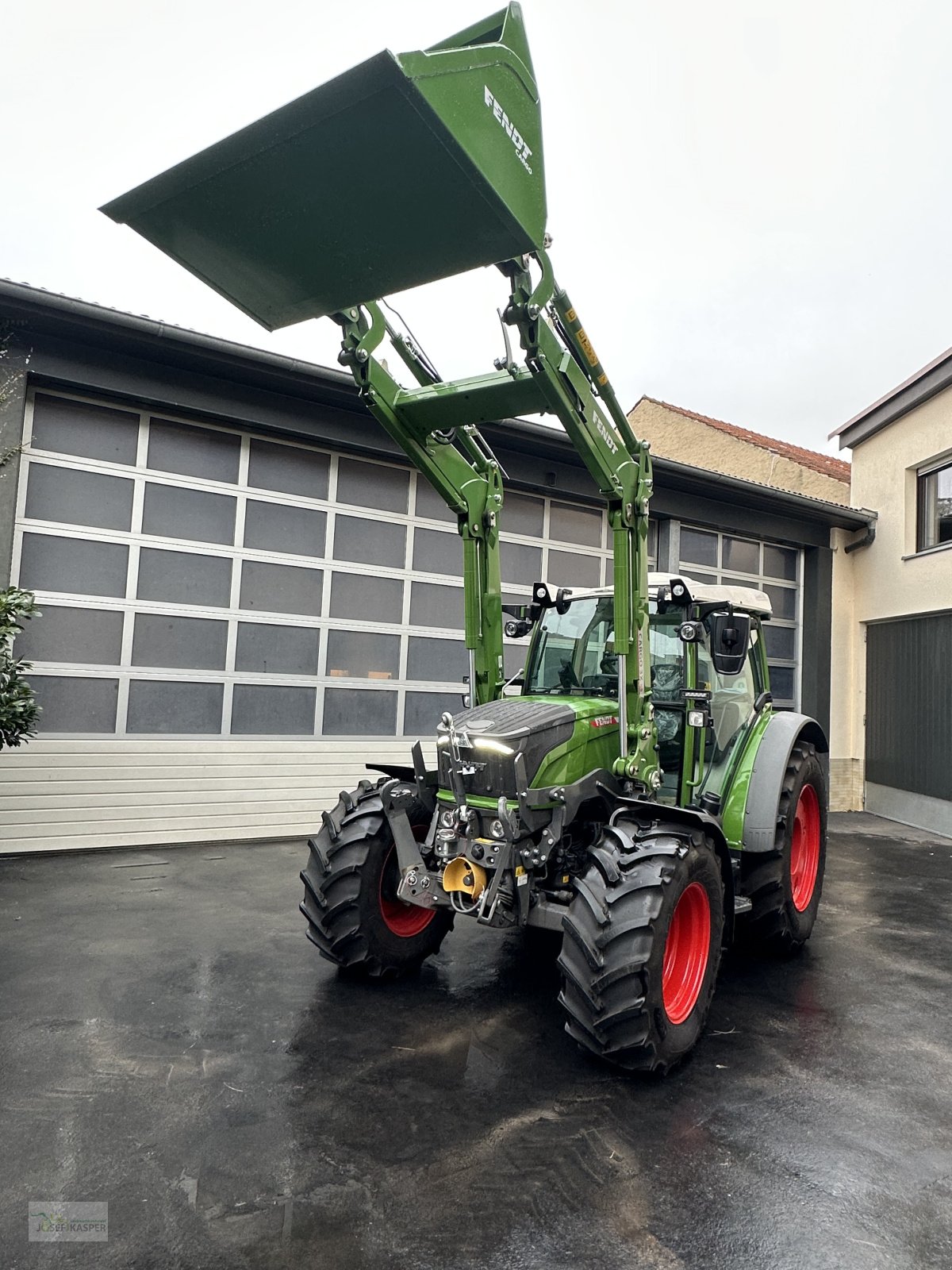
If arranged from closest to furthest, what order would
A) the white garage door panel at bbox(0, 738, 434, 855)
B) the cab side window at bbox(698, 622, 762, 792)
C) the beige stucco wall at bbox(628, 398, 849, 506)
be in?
the cab side window at bbox(698, 622, 762, 792) → the white garage door panel at bbox(0, 738, 434, 855) → the beige stucco wall at bbox(628, 398, 849, 506)

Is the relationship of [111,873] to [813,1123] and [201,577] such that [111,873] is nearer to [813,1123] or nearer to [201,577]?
[201,577]

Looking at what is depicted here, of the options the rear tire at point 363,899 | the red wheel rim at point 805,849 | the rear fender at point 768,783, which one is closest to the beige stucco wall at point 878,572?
the red wheel rim at point 805,849

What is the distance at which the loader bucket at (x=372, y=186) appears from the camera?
2391 millimetres

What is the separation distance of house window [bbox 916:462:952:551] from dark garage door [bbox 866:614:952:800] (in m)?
1.04

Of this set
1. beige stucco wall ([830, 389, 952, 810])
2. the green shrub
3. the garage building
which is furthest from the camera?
beige stucco wall ([830, 389, 952, 810])

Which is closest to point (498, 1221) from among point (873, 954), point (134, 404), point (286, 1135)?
point (286, 1135)

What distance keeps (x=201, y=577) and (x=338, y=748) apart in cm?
213

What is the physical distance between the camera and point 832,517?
10961mm

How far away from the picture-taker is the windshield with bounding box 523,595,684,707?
4.38m

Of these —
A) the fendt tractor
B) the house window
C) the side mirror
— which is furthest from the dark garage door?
the side mirror

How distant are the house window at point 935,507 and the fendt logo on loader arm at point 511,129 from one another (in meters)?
9.00

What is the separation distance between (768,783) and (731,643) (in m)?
1.06

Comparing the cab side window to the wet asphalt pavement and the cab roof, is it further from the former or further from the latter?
the wet asphalt pavement

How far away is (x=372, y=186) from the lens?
2.63m
